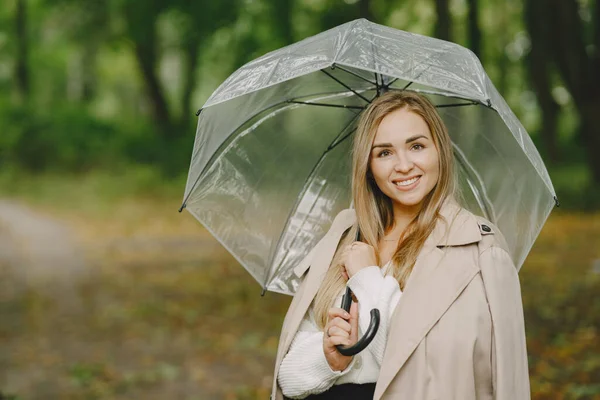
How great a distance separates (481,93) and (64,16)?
22961mm

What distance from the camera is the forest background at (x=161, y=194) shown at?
7.39 m

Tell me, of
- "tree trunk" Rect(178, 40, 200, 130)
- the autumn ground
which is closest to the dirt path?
the autumn ground

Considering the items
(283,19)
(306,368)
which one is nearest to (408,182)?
(306,368)

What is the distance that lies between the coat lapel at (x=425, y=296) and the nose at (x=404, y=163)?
0.26 metres

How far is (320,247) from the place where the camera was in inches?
112

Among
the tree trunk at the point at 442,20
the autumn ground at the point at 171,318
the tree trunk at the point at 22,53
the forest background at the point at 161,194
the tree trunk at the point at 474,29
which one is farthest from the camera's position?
the tree trunk at the point at 22,53

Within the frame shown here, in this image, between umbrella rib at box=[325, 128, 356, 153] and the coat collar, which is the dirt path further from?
the coat collar

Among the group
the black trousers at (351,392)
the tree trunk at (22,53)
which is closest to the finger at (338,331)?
the black trousers at (351,392)

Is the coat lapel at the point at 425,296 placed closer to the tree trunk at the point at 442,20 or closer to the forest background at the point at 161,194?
the forest background at the point at 161,194

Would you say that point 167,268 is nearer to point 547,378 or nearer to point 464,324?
point 547,378

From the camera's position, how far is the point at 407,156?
245 cm

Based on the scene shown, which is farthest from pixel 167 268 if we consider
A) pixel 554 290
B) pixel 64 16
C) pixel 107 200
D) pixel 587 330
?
pixel 64 16

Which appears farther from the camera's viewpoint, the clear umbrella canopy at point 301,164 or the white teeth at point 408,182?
the clear umbrella canopy at point 301,164

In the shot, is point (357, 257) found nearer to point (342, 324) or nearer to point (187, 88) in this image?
point (342, 324)
